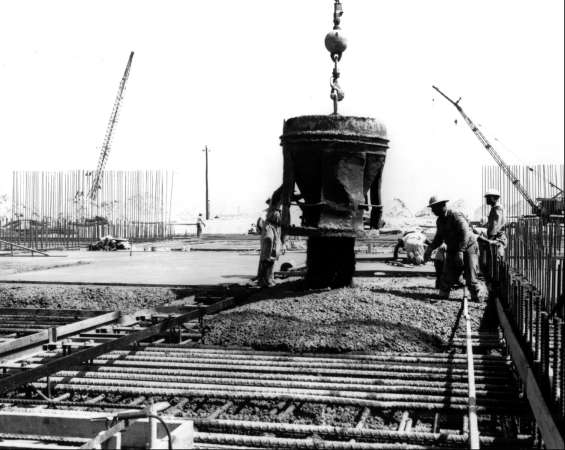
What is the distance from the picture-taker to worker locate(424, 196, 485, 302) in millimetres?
8594

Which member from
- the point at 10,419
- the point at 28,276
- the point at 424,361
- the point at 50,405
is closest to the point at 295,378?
the point at 424,361

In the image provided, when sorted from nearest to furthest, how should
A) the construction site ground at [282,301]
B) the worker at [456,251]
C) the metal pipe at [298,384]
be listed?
the metal pipe at [298,384] → the construction site ground at [282,301] → the worker at [456,251]

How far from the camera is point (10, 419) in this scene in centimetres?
376

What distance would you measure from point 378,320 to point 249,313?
131 centimetres

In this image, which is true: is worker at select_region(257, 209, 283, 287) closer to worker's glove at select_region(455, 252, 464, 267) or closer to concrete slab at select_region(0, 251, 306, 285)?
concrete slab at select_region(0, 251, 306, 285)

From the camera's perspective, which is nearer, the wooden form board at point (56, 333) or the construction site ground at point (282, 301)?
the wooden form board at point (56, 333)

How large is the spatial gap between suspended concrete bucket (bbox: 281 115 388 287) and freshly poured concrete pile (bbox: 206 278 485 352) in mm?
502

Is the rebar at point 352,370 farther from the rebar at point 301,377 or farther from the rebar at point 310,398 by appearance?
the rebar at point 310,398

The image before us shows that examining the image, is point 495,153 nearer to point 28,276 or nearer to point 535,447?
point 28,276

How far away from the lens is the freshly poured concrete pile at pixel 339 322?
20.3ft

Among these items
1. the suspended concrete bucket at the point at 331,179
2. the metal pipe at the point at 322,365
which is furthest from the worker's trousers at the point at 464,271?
the metal pipe at the point at 322,365

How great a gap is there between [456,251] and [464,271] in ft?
0.94

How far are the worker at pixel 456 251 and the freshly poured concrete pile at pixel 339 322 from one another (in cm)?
48

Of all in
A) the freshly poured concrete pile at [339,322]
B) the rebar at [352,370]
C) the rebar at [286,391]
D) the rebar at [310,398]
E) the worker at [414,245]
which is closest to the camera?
the rebar at [310,398]
